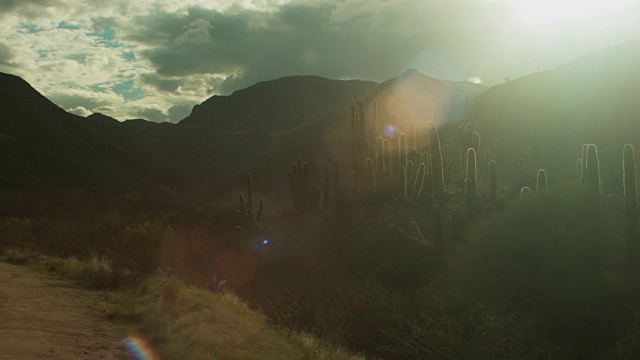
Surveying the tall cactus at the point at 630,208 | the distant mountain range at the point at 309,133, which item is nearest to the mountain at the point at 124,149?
the distant mountain range at the point at 309,133

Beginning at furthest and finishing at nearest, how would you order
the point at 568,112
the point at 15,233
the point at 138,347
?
1. the point at 568,112
2. the point at 15,233
3. the point at 138,347

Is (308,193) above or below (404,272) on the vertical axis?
above

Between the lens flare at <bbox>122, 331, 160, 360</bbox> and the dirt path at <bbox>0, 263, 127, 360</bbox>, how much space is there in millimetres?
187

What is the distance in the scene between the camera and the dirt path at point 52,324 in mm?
9992

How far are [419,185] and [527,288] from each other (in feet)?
39.6

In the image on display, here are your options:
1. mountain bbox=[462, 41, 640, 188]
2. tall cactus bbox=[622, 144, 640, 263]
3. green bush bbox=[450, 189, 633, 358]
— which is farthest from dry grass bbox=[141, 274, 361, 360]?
mountain bbox=[462, 41, 640, 188]

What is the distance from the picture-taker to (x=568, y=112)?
50.2 metres

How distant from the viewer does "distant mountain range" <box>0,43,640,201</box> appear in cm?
4712

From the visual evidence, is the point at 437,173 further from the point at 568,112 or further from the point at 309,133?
the point at 309,133

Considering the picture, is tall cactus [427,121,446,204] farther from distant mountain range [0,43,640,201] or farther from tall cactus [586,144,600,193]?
distant mountain range [0,43,640,201]

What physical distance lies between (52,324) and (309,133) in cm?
10070

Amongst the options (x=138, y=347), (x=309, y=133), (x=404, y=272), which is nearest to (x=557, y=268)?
(x=404, y=272)

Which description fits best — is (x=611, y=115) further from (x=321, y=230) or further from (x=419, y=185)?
(x=321, y=230)

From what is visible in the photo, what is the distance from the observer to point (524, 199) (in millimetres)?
20031
